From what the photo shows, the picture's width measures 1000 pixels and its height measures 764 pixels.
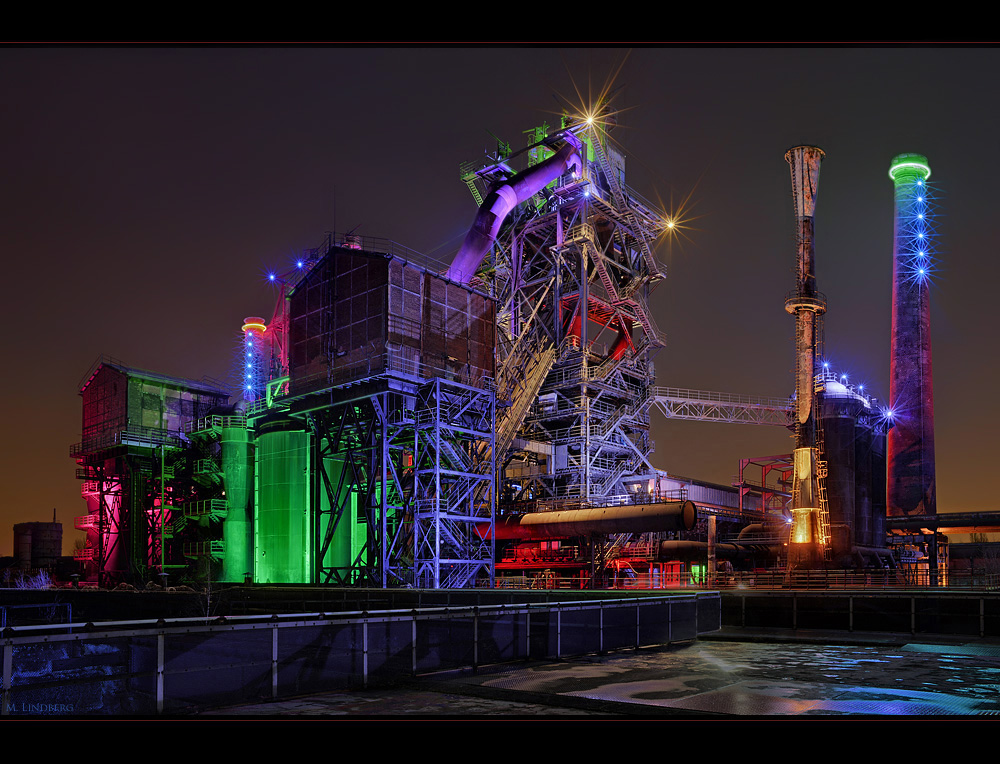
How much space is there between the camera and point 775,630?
93.3ft

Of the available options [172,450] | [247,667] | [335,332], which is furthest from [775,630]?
[172,450]

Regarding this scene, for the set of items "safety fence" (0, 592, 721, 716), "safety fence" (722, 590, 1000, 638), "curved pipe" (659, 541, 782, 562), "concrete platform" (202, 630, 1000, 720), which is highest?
"safety fence" (0, 592, 721, 716)

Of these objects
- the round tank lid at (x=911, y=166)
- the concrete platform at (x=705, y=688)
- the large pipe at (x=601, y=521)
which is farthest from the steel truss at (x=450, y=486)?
the round tank lid at (x=911, y=166)

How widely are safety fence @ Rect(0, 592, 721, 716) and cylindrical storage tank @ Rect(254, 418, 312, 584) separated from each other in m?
33.4

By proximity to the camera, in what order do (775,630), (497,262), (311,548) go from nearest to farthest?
(775,630) < (311,548) < (497,262)

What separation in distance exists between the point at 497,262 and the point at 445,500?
29.0 meters

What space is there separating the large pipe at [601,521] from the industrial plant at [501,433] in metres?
0.14

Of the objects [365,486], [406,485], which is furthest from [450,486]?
[365,486]

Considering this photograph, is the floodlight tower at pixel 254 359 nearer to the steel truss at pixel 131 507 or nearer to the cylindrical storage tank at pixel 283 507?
the steel truss at pixel 131 507

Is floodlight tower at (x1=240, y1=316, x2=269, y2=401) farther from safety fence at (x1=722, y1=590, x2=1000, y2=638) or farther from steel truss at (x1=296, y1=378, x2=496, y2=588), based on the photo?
safety fence at (x1=722, y1=590, x2=1000, y2=638)

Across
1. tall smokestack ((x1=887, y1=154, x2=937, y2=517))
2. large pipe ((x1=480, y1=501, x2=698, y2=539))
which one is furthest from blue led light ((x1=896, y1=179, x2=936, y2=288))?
large pipe ((x1=480, y1=501, x2=698, y2=539))

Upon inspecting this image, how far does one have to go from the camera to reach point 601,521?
1886 inches

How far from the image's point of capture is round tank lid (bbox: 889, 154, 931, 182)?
280ft
